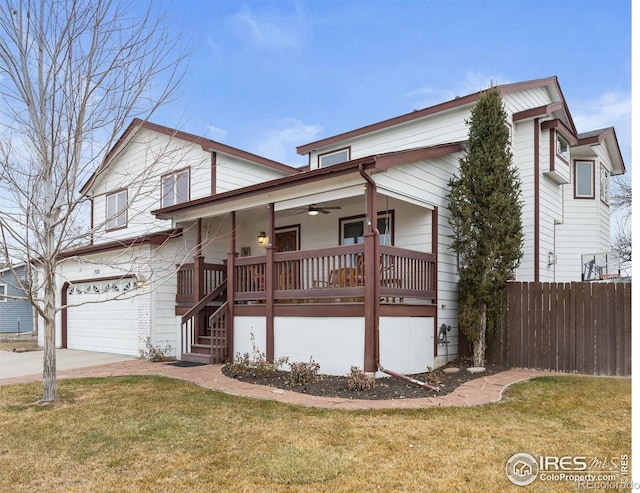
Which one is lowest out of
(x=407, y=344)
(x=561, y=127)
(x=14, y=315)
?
(x=14, y=315)

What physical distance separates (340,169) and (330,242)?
397cm

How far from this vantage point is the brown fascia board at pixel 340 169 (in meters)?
8.14

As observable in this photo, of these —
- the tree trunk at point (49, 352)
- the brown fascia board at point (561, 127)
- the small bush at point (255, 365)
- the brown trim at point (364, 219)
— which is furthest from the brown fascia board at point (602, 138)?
the tree trunk at point (49, 352)


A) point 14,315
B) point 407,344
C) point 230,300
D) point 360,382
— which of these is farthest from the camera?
point 14,315

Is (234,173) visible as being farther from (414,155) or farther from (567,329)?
(567,329)

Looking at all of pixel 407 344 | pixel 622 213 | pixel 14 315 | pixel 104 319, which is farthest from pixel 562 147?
pixel 14 315

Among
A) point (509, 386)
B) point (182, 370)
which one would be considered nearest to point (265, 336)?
point (182, 370)

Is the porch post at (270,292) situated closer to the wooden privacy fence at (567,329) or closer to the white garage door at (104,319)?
the white garage door at (104,319)

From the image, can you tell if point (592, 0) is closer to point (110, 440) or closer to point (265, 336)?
point (110, 440)

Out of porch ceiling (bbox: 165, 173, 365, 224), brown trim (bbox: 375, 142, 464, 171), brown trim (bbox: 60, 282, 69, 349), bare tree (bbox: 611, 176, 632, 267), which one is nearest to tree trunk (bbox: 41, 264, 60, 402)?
porch ceiling (bbox: 165, 173, 365, 224)

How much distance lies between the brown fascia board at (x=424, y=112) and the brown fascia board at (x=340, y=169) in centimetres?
139

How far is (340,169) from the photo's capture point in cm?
845

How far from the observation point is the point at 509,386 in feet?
25.5

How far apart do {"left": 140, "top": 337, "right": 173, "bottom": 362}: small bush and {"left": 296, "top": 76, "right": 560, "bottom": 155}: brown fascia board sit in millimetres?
6983
